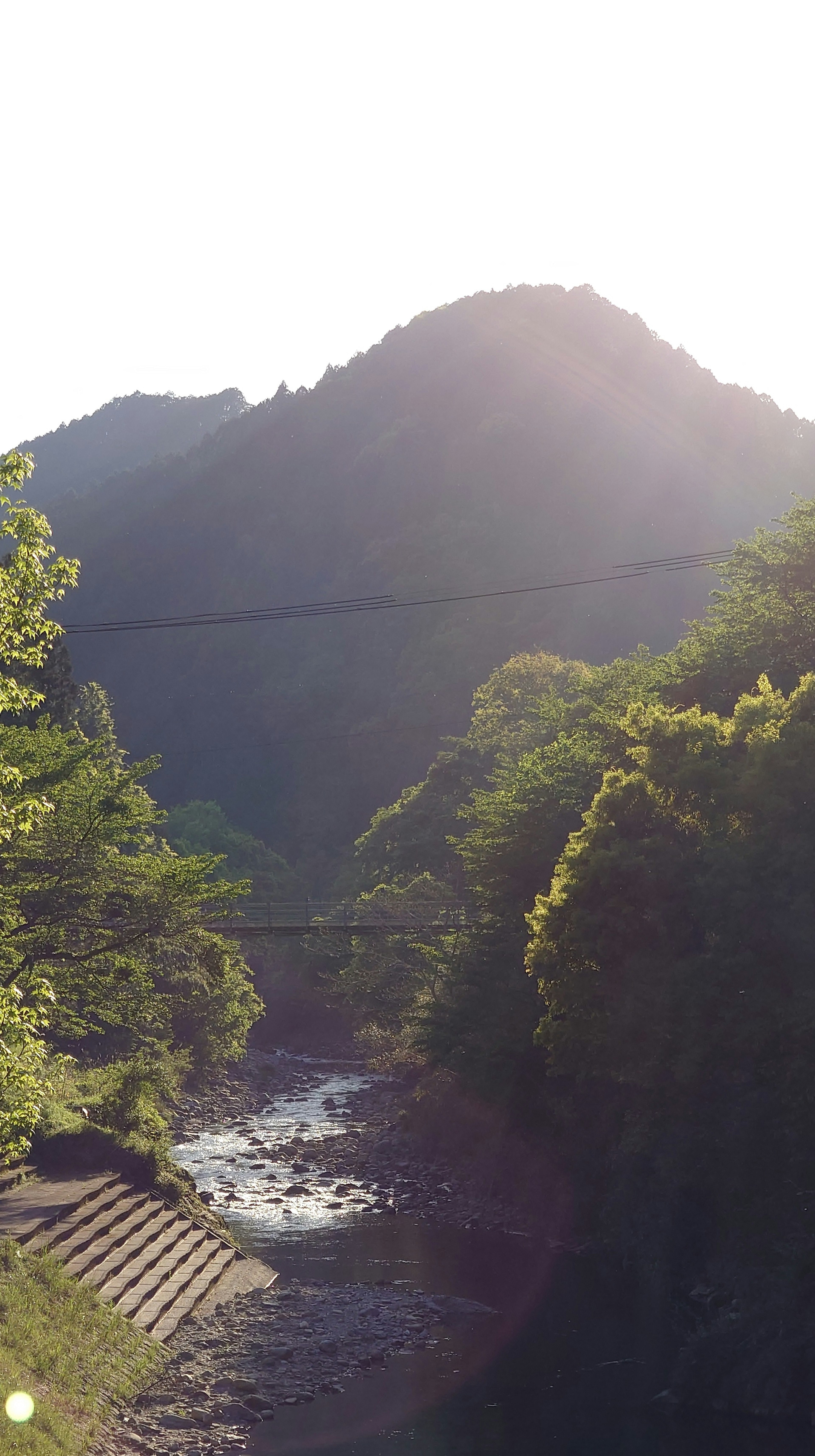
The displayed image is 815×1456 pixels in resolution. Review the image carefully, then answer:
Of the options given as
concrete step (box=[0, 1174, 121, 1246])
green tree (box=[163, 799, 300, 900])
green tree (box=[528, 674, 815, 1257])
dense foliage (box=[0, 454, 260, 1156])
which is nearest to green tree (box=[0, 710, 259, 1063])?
dense foliage (box=[0, 454, 260, 1156])

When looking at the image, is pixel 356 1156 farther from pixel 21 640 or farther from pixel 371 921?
pixel 21 640

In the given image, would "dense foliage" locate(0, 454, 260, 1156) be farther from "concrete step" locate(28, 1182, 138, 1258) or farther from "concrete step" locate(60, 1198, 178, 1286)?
"concrete step" locate(60, 1198, 178, 1286)

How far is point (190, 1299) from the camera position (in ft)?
71.9

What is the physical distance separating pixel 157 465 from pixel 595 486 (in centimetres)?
6702

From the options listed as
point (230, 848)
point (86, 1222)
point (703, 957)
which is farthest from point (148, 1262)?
point (230, 848)

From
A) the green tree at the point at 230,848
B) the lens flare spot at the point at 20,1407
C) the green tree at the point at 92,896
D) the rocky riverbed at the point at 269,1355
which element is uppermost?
the green tree at the point at 92,896

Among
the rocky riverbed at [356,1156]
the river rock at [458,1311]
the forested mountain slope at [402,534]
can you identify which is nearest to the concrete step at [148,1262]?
the river rock at [458,1311]

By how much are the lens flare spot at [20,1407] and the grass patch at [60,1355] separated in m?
0.07

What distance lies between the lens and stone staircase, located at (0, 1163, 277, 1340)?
797 inches

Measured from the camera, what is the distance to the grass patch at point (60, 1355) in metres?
14.7

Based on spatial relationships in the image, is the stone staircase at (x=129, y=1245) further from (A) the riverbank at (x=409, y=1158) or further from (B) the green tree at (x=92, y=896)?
(A) the riverbank at (x=409, y=1158)

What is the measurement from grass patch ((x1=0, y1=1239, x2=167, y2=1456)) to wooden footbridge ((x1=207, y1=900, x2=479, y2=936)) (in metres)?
14.5

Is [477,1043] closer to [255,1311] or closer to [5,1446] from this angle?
[255,1311]

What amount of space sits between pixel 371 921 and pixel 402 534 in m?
89.8
